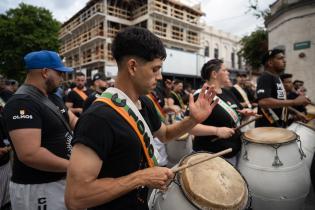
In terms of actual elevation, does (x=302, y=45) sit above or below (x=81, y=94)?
above

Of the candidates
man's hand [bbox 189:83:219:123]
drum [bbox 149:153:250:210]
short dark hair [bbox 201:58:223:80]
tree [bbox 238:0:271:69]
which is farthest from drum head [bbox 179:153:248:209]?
tree [bbox 238:0:271:69]

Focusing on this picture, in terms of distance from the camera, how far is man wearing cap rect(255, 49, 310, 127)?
3.75 m

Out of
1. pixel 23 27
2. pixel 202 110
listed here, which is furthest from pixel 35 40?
pixel 202 110

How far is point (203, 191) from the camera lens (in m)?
1.95

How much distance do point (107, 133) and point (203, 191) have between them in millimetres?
1009

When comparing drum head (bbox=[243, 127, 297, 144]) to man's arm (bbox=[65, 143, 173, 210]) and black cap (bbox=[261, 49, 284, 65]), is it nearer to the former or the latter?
black cap (bbox=[261, 49, 284, 65])

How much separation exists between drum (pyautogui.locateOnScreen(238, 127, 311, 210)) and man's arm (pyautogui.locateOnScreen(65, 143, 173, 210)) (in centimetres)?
180

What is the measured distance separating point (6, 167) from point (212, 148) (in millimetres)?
2815

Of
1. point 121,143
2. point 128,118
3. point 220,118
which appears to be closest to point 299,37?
point 220,118

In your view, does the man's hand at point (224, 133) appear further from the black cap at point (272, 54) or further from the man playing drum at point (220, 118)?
the black cap at point (272, 54)

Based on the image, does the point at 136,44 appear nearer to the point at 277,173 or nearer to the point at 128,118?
the point at 128,118

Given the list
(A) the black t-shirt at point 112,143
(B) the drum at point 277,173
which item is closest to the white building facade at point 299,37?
(B) the drum at point 277,173

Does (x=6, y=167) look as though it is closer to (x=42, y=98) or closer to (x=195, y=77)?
(x=42, y=98)

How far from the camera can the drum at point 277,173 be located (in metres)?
2.67
